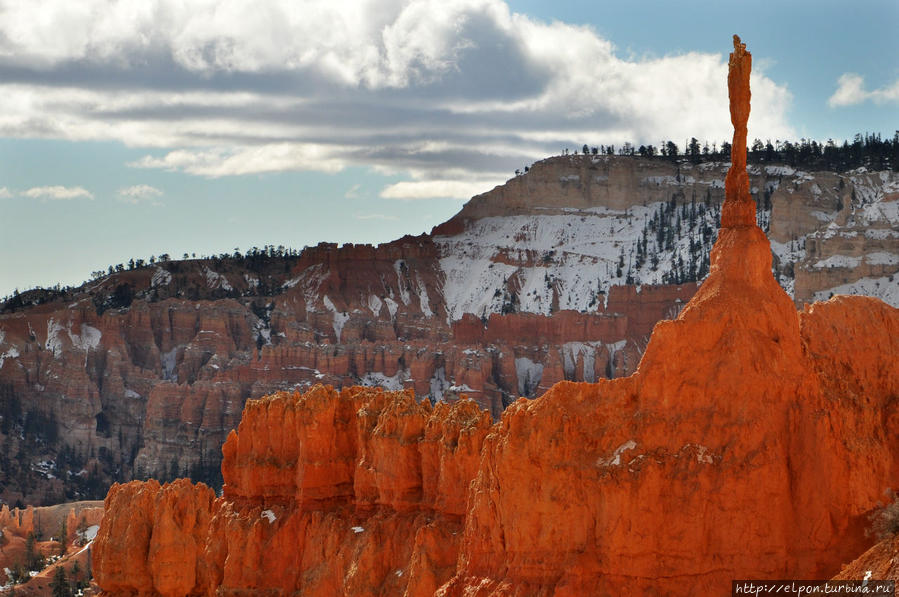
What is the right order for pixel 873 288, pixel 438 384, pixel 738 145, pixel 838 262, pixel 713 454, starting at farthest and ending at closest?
pixel 438 384, pixel 838 262, pixel 873 288, pixel 738 145, pixel 713 454

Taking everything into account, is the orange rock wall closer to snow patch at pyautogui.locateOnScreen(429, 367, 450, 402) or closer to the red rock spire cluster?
the red rock spire cluster

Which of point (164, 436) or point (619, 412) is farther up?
point (619, 412)

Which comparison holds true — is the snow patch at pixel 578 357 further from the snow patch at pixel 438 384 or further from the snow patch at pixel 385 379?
the snow patch at pixel 385 379

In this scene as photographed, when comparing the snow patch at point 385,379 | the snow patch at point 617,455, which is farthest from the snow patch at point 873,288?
the snow patch at point 617,455

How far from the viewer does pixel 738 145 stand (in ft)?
96.4

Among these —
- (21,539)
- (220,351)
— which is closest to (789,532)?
(21,539)

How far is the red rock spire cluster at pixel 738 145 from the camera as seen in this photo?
93.1 feet

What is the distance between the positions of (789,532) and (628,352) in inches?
5913

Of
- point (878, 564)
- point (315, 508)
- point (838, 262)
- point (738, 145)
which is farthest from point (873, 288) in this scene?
point (878, 564)

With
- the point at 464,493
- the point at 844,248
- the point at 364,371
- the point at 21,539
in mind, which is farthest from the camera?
the point at 364,371

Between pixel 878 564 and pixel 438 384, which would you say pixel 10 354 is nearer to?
pixel 438 384

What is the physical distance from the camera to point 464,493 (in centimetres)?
3809

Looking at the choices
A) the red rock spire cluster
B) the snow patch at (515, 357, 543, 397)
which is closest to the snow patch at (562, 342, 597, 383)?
the snow patch at (515, 357, 543, 397)

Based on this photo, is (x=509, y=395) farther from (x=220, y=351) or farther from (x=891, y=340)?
(x=891, y=340)
